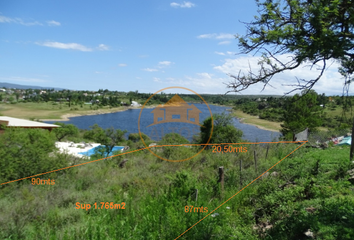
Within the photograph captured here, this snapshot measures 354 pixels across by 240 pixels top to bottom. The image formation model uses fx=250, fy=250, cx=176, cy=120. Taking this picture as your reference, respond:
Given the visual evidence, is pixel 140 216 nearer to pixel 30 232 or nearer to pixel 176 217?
pixel 176 217

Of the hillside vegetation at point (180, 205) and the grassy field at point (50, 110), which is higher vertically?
the hillside vegetation at point (180, 205)

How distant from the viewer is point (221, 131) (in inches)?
1017

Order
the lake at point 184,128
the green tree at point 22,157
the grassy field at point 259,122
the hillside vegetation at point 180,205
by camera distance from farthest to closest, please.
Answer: the grassy field at point 259,122, the lake at point 184,128, the green tree at point 22,157, the hillside vegetation at point 180,205

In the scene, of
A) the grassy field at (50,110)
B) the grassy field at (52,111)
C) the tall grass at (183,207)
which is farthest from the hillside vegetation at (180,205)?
the grassy field at (50,110)

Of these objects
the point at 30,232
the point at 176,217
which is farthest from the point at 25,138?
the point at 176,217

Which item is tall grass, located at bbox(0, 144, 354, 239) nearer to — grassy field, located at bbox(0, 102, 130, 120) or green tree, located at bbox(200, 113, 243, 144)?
green tree, located at bbox(200, 113, 243, 144)

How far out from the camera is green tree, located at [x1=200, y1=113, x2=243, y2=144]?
24188 mm

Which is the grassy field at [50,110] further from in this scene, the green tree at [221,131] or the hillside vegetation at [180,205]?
the hillside vegetation at [180,205]

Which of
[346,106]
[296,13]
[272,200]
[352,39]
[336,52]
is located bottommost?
[272,200]

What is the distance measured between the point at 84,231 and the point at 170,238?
1.68 m

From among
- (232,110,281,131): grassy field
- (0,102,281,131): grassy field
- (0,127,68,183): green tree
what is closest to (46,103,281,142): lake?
(232,110,281,131): grassy field

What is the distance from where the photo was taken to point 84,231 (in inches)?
189

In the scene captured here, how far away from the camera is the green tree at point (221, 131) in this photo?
24188mm

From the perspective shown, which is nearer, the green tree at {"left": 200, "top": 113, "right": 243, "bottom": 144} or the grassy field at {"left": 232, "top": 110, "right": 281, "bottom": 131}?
the green tree at {"left": 200, "top": 113, "right": 243, "bottom": 144}
